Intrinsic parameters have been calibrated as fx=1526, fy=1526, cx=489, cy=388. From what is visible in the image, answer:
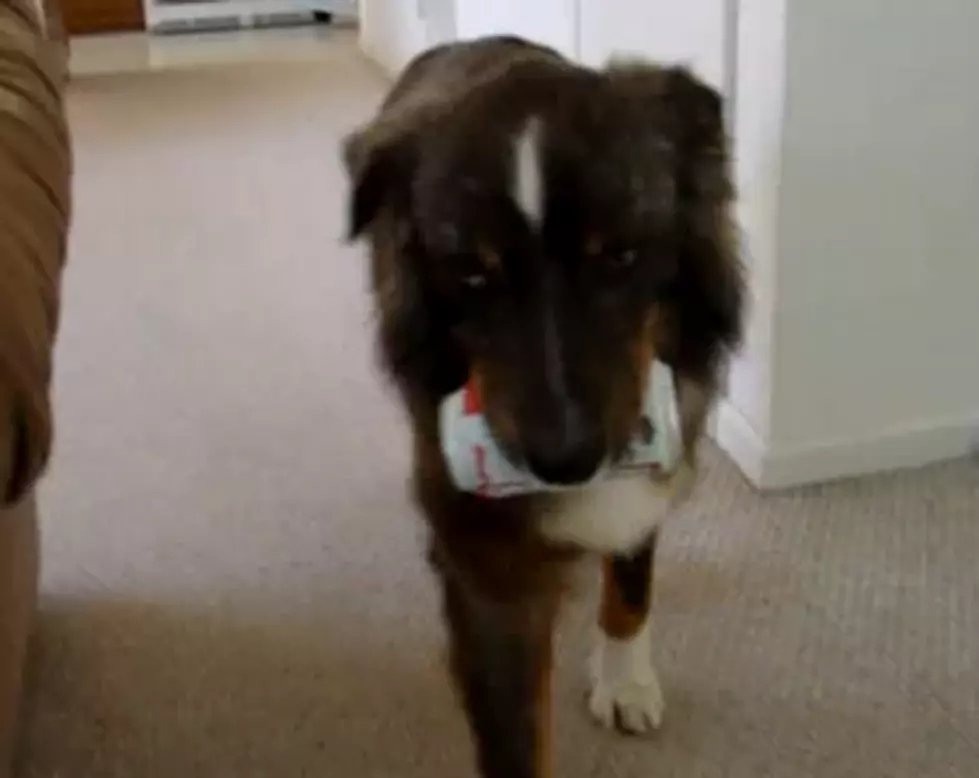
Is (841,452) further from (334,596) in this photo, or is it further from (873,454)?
(334,596)

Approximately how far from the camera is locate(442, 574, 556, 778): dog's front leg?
145 centimetres

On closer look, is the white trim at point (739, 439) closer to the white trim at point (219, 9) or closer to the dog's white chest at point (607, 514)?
the dog's white chest at point (607, 514)

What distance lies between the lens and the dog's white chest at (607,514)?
1.41 metres

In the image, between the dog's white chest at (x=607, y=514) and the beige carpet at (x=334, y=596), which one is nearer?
the dog's white chest at (x=607, y=514)

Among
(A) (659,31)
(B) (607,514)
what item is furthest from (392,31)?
(B) (607,514)

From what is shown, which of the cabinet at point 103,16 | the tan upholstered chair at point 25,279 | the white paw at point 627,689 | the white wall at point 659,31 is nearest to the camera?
the tan upholstered chair at point 25,279

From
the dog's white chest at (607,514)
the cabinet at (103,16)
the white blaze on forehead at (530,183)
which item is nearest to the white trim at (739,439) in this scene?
the dog's white chest at (607,514)

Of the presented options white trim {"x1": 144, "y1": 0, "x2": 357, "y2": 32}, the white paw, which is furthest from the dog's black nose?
white trim {"x1": 144, "y1": 0, "x2": 357, "y2": 32}

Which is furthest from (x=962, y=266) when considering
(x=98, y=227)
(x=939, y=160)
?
(x=98, y=227)

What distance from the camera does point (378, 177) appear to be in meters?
1.30

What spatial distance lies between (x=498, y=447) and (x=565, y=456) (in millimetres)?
100

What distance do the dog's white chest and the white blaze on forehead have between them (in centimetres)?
33

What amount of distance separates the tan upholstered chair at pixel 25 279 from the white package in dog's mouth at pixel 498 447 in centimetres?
35

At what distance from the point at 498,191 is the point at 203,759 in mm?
801
